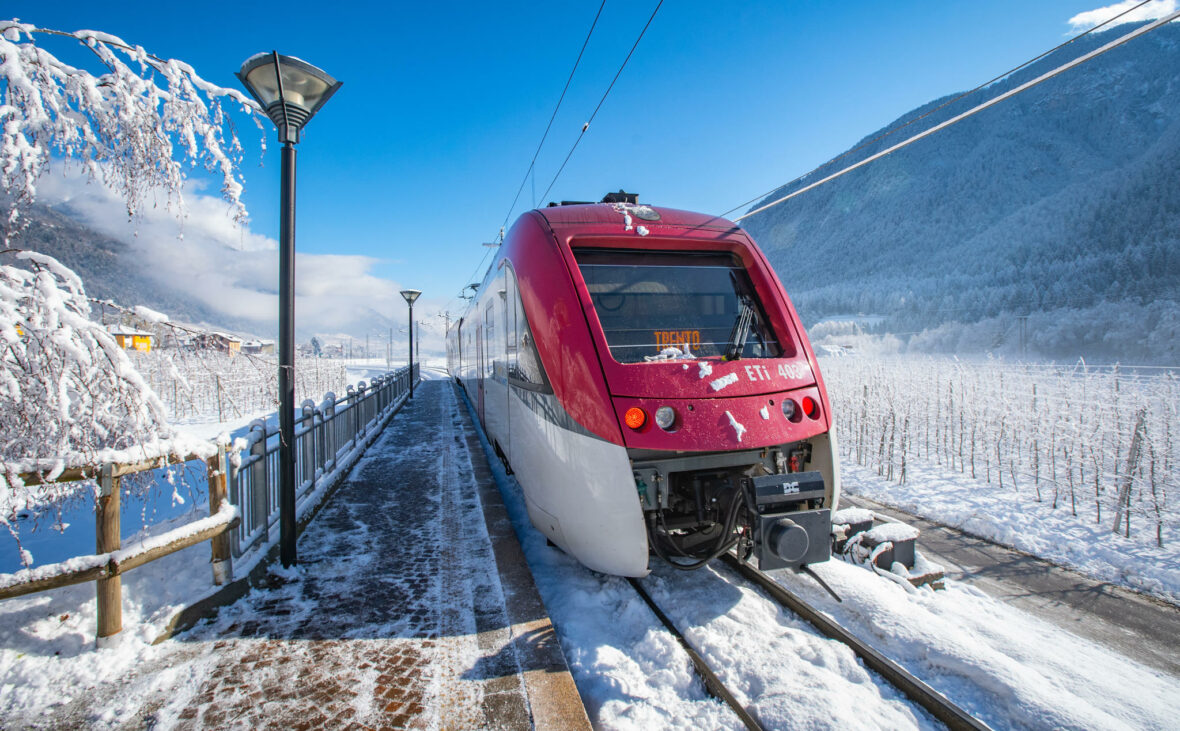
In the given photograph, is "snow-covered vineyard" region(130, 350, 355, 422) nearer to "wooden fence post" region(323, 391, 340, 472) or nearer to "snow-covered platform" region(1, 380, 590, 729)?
"wooden fence post" region(323, 391, 340, 472)

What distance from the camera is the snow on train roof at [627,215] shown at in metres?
4.40

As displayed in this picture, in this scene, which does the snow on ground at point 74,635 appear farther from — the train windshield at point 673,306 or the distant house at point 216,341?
the train windshield at point 673,306

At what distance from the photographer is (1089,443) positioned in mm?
7348

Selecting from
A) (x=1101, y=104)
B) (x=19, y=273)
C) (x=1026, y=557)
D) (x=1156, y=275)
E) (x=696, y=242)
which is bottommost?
(x=1026, y=557)

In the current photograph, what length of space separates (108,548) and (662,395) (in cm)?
326

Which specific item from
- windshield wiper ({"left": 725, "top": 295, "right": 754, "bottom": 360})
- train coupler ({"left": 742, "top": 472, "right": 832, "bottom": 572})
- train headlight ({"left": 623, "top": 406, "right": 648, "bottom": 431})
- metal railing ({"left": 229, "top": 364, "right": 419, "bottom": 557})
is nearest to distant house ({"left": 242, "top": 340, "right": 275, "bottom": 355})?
metal railing ({"left": 229, "top": 364, "right": 419, "bottom": 557})

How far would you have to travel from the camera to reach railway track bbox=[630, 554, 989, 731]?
2541 millimetres

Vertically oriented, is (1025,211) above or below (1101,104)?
below

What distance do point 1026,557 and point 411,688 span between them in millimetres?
5788

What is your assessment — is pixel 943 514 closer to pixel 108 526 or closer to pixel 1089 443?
pixel 1089 443

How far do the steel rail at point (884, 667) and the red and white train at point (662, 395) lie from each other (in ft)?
1.56

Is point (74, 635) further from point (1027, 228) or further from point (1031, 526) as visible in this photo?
Answer: point (1027, 228)

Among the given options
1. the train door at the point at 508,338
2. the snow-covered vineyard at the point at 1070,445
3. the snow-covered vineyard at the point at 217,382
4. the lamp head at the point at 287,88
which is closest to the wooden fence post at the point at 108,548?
the snow-covered vineyard at the point at 217,382

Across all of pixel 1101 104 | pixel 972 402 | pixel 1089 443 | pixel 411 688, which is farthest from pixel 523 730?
pixel 1101 104
